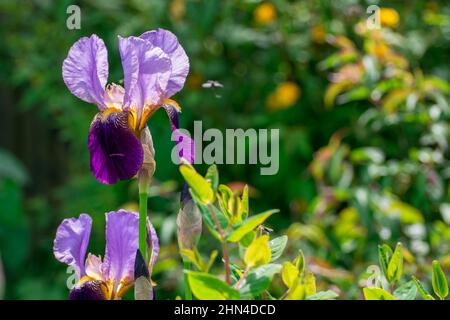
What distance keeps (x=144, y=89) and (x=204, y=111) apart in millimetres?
1920

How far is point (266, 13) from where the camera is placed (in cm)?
259

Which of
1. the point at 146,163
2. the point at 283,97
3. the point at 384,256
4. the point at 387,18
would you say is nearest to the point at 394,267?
the point at 384,256

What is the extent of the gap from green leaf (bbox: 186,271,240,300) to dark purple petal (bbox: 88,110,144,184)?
145 millimetres

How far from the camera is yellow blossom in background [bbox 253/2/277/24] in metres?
2.59

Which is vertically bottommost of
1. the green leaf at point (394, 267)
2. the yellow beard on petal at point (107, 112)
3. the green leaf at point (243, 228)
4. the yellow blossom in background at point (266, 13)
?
the green leaf at point (394, 267)

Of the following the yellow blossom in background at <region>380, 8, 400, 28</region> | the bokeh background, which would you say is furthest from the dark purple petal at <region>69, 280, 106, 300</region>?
the yellow blossom in background at <region>380, 8, 400, 28</region>

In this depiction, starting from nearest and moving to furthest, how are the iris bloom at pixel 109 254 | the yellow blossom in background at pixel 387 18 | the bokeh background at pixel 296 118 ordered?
the iris bloom at pixel 109 254 → the bokeh background at pixel 296 118 → the yellow blossom in background at pixel 387 18

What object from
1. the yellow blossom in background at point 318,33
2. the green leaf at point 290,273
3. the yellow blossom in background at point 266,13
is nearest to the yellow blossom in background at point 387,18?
the yellow blossom in background at point 318,33

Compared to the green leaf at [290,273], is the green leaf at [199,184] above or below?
above

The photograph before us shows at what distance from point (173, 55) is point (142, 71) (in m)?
0.04

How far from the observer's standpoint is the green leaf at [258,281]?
0.65 meters

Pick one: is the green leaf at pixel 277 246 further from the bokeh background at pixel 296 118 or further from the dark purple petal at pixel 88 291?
the bokeh background at pixel 296 118

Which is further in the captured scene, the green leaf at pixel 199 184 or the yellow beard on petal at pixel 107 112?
the yellow beard on petal at pixel 107 112

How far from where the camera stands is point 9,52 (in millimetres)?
3625
